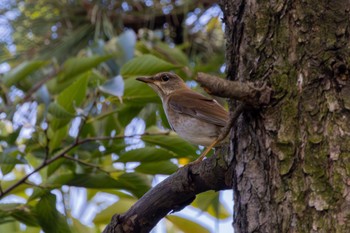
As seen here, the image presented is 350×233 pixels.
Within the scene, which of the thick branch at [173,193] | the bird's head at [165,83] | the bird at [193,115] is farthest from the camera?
the bird's head at [165,83]

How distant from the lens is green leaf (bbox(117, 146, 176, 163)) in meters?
3.37

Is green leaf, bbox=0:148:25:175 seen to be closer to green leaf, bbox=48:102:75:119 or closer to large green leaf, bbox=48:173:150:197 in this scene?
large green leaf, bbox=48:173:150:197

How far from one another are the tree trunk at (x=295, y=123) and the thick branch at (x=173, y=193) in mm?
133

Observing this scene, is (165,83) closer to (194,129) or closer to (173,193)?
(194,129)

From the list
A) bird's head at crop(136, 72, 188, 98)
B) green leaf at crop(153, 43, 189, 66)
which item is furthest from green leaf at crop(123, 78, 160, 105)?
bird's head at crop(136, 72, 188, 98)

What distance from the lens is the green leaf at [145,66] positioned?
134 inches

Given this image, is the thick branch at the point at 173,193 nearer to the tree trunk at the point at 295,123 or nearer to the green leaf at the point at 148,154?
the tree trunk at the point at 295,123

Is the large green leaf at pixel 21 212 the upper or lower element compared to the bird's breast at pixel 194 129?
lower

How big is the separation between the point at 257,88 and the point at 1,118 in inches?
75.9

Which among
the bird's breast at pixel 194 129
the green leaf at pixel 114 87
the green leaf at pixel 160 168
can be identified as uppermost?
the bird's breast at pixel 194 129

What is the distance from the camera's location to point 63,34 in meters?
5.02

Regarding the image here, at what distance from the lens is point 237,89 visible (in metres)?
2.09

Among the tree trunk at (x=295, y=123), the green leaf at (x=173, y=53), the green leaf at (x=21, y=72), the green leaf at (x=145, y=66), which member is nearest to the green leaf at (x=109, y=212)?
the green leaf at (x=145, y=66)

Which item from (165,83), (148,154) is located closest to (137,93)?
(148,154)
